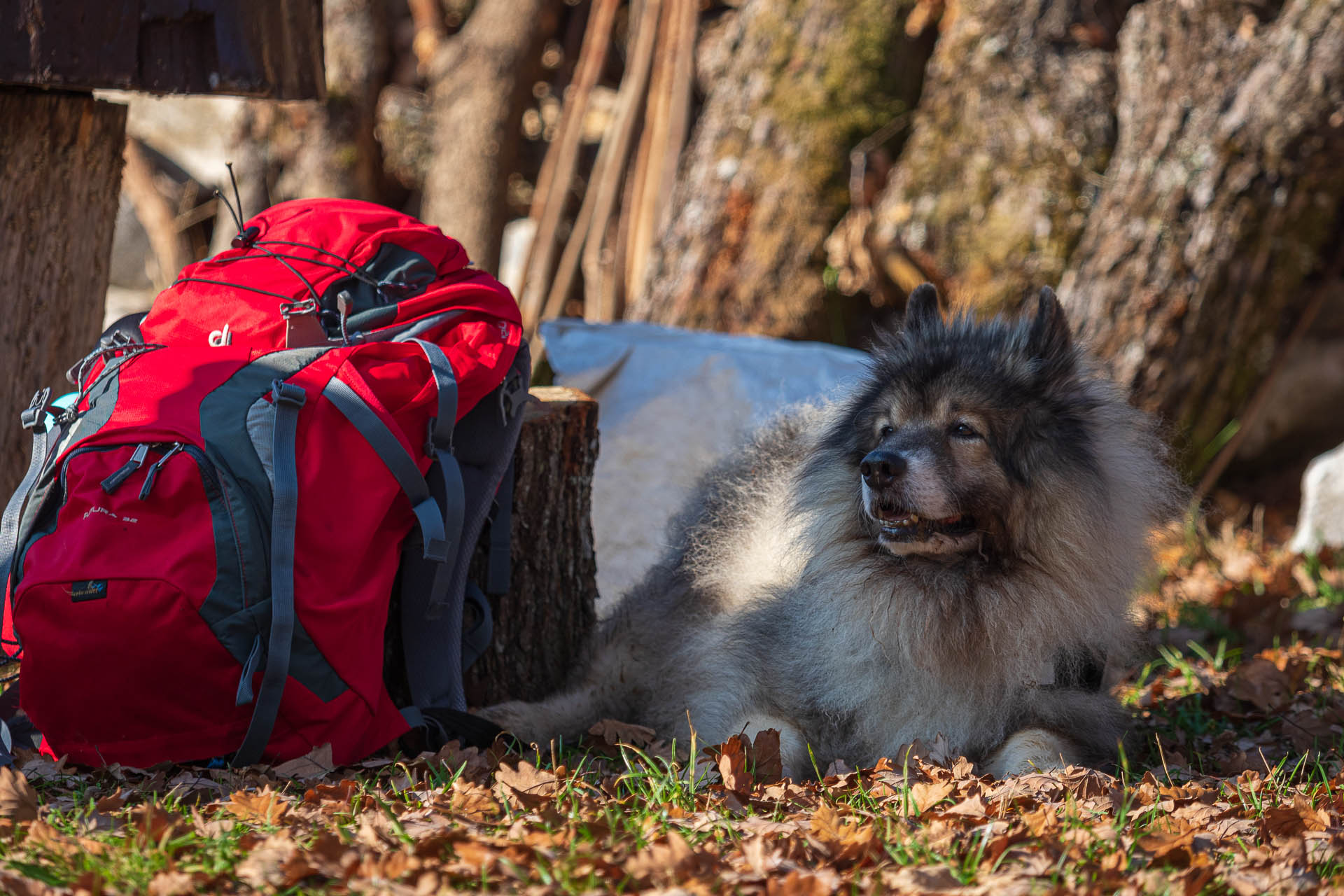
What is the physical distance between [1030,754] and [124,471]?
240 cm

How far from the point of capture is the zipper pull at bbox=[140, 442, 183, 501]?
2629 mm

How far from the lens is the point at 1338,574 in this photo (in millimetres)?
5281

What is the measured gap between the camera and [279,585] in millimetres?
2707

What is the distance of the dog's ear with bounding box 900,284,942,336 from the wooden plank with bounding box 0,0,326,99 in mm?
2152

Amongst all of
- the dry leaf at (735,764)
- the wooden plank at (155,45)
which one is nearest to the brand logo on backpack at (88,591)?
the dry leaf at (735,764)

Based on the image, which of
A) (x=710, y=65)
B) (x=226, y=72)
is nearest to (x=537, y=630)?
(x=226, y=72)

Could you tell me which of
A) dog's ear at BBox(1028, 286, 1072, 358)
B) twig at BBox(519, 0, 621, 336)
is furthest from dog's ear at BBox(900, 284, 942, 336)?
twig at BBox(519, 0, 621, 336)

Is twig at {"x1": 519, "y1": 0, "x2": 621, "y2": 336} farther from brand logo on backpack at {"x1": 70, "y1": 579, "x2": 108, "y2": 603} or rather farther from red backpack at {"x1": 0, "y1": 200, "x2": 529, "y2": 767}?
brand logo on backpack at {"x1": 70, "y1": 579, "x2": 108, "y2": 603}

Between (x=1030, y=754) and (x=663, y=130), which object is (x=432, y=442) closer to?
(x=1030, y=754)

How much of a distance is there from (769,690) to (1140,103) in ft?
14.5

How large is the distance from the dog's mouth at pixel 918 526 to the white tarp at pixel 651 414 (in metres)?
1.71

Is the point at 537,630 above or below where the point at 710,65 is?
below

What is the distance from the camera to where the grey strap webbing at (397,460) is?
286 cm

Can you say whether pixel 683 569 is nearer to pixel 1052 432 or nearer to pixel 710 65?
pixel 1052 432
